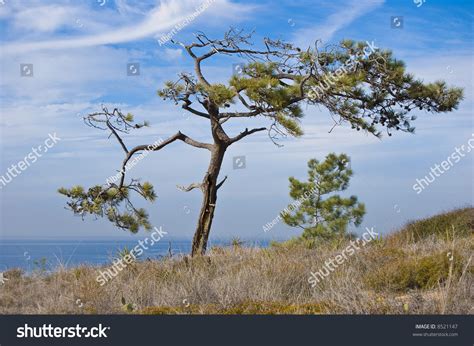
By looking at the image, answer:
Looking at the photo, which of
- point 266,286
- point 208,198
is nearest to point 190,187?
point 208,198

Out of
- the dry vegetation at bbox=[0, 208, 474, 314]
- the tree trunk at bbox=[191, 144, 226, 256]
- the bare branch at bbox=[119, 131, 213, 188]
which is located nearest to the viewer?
the dry vegetation at bbox=[0, 208, 474, 314]

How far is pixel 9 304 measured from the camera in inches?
304

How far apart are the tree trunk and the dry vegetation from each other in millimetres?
1189

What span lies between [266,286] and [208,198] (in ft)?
14.1

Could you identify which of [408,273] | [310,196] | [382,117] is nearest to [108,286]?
[408,273]

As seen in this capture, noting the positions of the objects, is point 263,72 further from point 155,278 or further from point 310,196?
point 310,196

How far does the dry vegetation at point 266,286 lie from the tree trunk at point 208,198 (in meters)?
1.19

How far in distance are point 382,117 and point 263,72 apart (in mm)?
2694

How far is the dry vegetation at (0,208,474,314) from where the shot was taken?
6.31 meters

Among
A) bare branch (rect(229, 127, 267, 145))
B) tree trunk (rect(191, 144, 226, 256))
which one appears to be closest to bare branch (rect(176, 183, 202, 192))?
tree trunk (rect(191, 144, 226, 256))

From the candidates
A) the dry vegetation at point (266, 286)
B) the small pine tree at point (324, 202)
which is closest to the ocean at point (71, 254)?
the dry vegetation at point (266, 286)

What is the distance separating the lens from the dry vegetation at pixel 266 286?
6309 mm

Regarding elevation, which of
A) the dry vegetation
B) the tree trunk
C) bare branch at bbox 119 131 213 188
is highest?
bare branch at bbox 119 131 213 188

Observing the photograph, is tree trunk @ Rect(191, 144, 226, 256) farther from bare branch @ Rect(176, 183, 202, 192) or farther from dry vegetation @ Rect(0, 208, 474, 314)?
dry vegetation @ Rect(0, 208, 474, 314)
